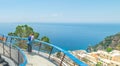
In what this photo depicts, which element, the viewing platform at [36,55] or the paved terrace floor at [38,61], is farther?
the paved terrace floor at [38,61]

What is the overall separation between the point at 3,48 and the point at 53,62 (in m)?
4.81

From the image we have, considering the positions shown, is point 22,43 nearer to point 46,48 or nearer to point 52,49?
point 46,48

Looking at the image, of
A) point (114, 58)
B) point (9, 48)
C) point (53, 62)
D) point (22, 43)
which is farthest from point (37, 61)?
point (114, 58)

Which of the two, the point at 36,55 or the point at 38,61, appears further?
the point at 36,55

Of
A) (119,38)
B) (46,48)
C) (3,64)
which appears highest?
(46,48)

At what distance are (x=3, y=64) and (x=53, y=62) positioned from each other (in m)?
2.91

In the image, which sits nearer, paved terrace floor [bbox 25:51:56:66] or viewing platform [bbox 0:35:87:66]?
viewing platform [bbox 0:35:87:66]

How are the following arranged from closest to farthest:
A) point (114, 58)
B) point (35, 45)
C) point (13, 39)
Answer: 1. point (35, 45)
2. point (13, 39)
3. point (114, 58)

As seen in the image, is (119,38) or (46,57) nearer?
(46,57)

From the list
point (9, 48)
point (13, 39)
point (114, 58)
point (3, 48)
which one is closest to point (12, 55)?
point (9, 48)

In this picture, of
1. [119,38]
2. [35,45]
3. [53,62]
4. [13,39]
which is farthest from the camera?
[119,38]

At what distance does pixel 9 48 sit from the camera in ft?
45.7

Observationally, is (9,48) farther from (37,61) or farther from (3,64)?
(37,61)

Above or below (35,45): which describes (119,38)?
below
